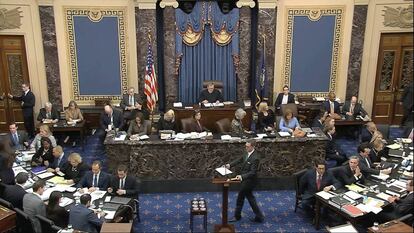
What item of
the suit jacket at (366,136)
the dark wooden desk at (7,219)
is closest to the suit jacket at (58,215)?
the dark wooden desk at (7,219)

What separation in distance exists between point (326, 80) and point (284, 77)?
4.06ft

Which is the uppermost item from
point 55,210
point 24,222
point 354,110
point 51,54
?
point 51,54

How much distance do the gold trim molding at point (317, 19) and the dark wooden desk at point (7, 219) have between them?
8591 millimetres

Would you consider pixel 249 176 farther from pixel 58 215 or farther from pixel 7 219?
pixel 7 219

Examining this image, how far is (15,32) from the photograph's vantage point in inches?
494

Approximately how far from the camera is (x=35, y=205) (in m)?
7.29

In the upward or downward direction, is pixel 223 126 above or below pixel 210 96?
below

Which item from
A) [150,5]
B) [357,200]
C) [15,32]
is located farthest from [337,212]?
[15,32]

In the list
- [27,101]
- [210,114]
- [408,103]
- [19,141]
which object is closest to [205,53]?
[210,114]

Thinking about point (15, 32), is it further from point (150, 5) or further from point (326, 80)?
point (326, 80)

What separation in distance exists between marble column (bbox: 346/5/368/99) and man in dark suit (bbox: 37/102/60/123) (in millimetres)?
8157

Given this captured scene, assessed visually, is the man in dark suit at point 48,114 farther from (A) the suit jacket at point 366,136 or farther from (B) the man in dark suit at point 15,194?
(A) the suit jacket at point 366,136

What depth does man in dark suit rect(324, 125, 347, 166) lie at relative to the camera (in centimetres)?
1008

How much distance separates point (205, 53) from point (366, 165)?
607cm
